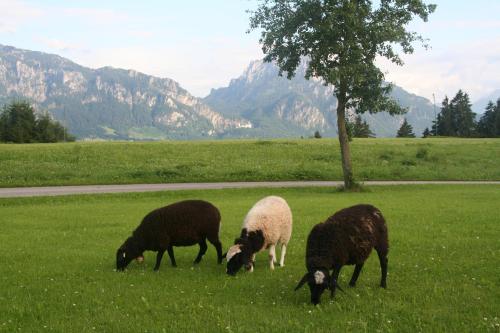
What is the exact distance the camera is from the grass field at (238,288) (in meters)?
8.99

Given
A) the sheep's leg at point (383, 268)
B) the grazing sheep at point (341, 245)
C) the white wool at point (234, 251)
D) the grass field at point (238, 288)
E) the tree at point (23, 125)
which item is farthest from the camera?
the tree at point (23, 125)

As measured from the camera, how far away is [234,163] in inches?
2047

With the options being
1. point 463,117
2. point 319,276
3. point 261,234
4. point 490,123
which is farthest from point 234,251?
point 463,117

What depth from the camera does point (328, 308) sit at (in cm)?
966

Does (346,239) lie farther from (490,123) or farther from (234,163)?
(490,123)

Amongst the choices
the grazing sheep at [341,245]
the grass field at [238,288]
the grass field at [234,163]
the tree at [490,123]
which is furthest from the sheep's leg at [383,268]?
the tree at [490,123]

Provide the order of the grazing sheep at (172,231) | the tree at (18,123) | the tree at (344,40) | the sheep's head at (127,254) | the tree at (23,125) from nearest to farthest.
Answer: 1. the sheep's head at (127,254)
2. the grazing sheep at (172,231)
3. the tree at (344,40)
4. the tree at (18,123)
5. the tree at (23,125)

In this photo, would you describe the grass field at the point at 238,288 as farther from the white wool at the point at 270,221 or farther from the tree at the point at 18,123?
the tree at the point at 18,123

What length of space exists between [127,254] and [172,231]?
4.69ft

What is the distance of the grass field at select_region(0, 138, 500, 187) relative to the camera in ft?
150

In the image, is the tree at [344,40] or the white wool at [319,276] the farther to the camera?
the tree at [344,40]

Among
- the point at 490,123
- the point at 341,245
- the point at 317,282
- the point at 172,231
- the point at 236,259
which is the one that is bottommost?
the point at 236,259

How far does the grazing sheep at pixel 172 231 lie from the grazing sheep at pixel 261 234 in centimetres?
121

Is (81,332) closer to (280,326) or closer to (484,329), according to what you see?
(280,326)
